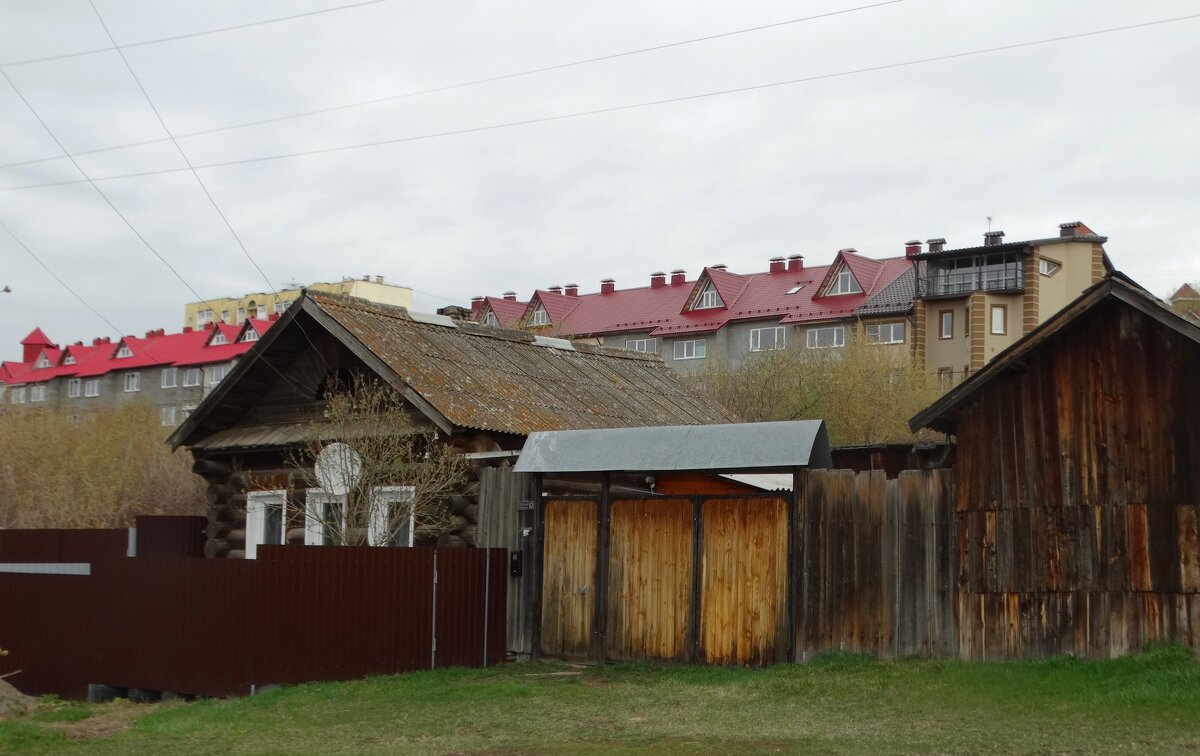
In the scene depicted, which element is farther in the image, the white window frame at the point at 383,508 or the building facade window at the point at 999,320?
the building facade window at the point at 999,320

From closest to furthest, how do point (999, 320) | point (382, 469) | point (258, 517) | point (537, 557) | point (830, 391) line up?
Result: point (537, 557) < point (382, 469) < point (258, 517) < point (830, 391) < point (999, 320)

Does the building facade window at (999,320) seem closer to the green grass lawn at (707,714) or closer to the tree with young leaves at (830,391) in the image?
the tree with young leaves at (830,391)

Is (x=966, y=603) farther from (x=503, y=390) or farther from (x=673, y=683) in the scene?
(x=503, y=390)

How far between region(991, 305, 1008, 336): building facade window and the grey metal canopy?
55653 millimetres

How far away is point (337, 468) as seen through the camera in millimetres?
21969

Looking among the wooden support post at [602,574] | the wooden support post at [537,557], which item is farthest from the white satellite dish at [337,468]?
the wooden support post at [602,574]

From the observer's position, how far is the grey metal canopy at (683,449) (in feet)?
56.7

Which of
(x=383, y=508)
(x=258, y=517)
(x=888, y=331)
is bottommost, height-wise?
(x=258, y=517)

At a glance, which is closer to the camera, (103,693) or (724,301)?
(103,693)

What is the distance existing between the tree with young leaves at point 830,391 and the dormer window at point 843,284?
82.5ft

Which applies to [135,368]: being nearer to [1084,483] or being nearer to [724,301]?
[724,301]

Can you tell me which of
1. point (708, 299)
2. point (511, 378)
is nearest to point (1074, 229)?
point (708, 299)

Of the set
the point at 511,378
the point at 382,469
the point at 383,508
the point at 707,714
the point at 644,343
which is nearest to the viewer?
the point at 707,714

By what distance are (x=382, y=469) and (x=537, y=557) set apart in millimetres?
3026
